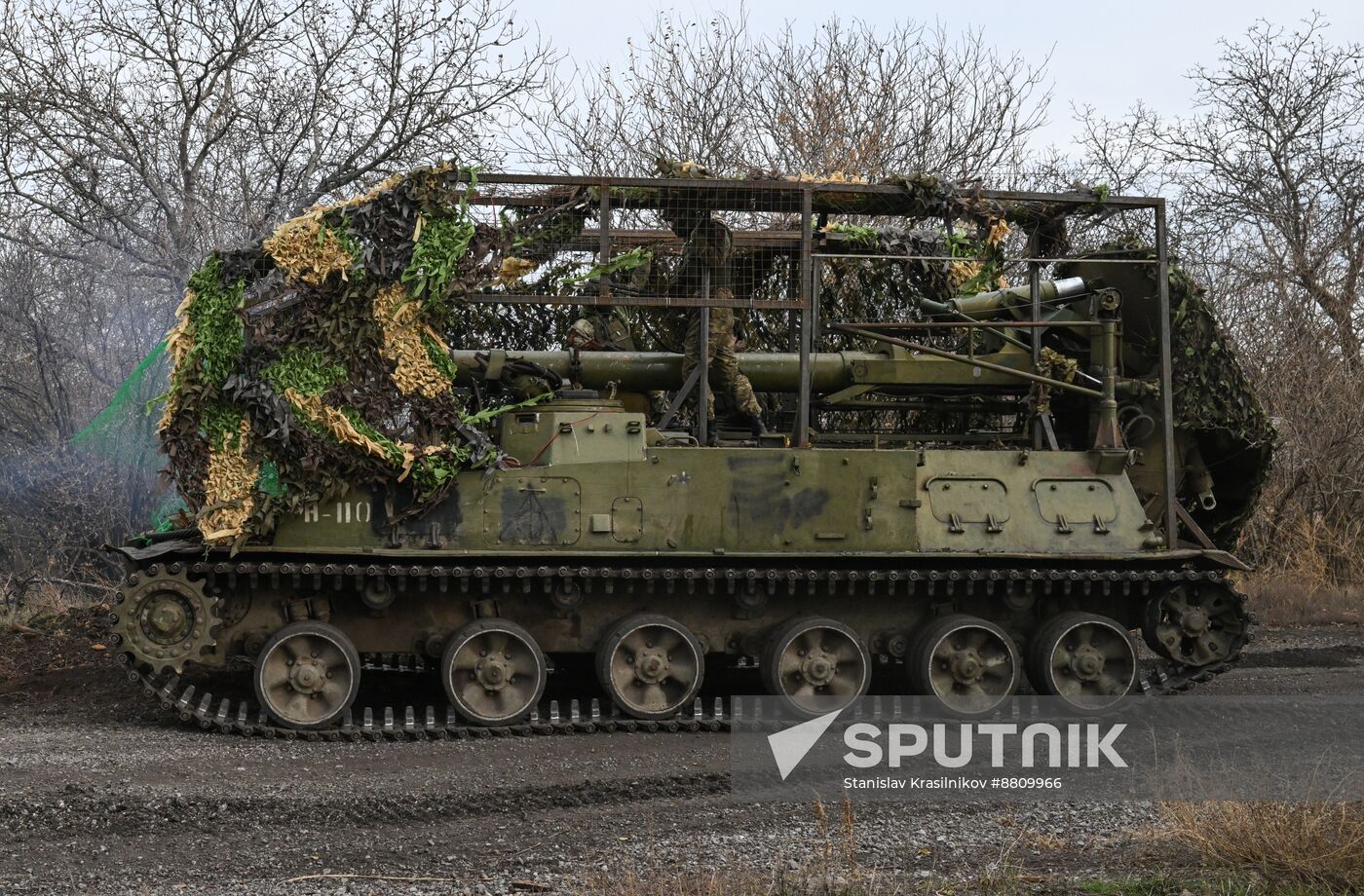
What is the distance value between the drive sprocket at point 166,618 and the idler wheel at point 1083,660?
6.32 metres

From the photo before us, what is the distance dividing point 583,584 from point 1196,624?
4951mm

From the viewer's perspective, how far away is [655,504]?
1098 cm

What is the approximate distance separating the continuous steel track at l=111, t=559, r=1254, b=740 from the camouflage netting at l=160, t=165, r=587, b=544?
0.56m

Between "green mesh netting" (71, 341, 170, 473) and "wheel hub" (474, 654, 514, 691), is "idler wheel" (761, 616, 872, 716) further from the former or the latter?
"green mesh netting" (71, 341, 170, 473)

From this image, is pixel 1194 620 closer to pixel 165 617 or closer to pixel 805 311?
pixel 805 311

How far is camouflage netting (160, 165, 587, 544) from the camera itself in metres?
10.6

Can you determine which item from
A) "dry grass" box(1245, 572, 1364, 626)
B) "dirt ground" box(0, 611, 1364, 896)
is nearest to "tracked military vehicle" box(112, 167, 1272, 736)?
"dirt ground" box(0, 611, 1364, 896)

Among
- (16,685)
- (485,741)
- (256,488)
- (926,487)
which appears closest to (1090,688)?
(926,487)

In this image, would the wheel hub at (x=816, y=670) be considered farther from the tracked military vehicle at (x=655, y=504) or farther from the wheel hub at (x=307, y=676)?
the wheel hub at (x=307, y=676)

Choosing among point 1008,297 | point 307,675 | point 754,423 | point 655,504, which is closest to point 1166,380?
point 1008,297

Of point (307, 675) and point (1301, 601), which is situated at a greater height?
point (1301, 601)

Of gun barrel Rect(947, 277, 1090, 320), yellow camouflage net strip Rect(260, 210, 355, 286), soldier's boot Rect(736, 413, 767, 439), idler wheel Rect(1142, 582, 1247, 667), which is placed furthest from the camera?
gun barrel Rect(947, 277, 1090, 320)

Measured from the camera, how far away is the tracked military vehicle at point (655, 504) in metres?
10.7

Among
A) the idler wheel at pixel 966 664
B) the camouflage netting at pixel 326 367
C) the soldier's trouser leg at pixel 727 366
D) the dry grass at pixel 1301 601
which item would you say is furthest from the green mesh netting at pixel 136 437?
the dry grass at pixel 1301 601
